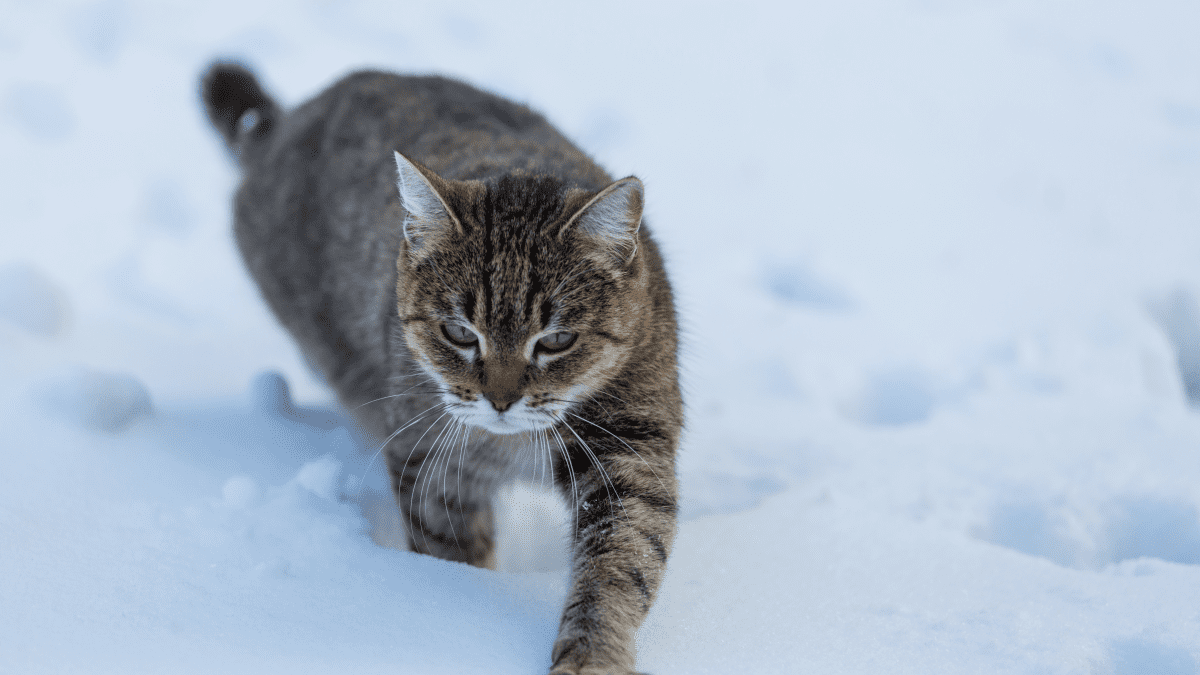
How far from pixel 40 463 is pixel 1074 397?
3354mm

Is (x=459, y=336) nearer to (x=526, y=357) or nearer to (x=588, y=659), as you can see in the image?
(x=526, y=357)

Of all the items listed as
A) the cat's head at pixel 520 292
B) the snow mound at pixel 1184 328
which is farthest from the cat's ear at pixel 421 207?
the snow mound at pixel 1184 328

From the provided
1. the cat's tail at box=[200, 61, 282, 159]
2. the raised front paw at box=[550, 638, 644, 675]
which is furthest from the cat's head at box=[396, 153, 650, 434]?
the cat's tail at box=[200, 61, 282, 159]

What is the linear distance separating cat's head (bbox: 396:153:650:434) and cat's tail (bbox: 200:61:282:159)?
5.96 feet

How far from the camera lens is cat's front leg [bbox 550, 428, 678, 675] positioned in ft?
5.22

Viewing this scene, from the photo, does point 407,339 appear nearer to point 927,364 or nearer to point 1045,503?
point 1045,503

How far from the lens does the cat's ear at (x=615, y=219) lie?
1.81 meters

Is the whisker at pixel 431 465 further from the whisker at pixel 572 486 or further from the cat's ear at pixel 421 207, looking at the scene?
the cat's ear at pixel 421 207

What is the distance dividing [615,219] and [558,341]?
30 cm

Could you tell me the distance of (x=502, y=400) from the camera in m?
1.79

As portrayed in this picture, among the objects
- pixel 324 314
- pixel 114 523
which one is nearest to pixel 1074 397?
pixel 324 314

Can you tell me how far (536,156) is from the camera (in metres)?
2.54

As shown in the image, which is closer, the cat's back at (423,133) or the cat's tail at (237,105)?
the cat's back at (423,133)

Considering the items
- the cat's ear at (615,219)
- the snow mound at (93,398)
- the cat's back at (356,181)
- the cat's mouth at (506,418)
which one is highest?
the cat's back at (356,181)
